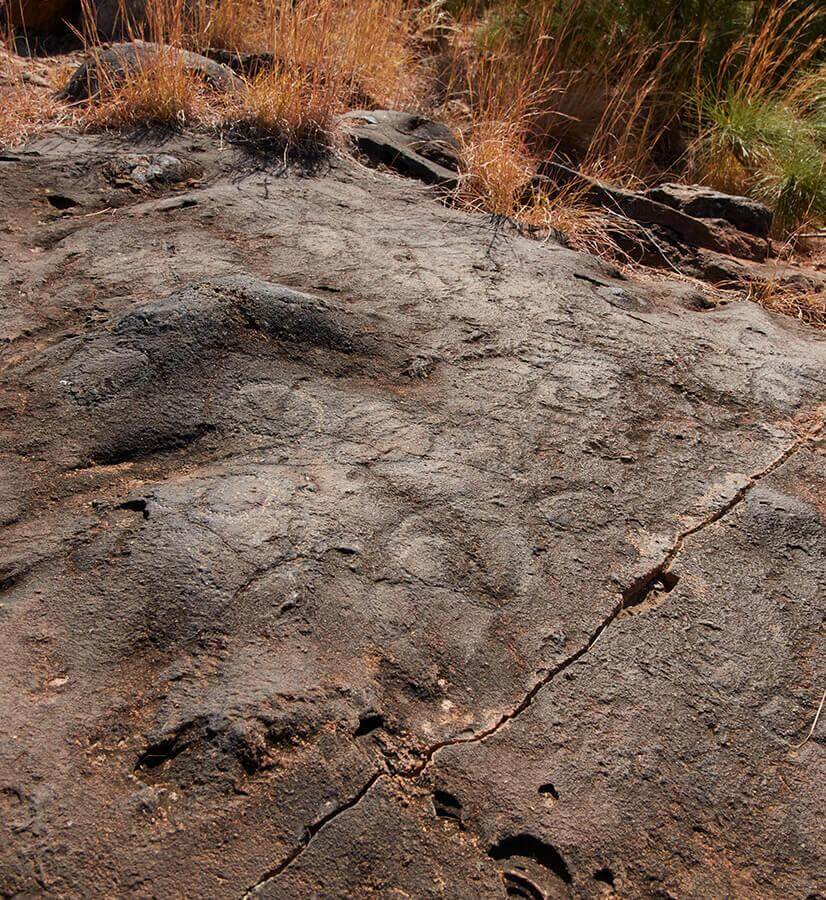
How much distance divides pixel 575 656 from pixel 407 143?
9.51ft

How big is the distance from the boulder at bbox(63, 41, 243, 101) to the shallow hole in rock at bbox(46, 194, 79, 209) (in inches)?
32.7

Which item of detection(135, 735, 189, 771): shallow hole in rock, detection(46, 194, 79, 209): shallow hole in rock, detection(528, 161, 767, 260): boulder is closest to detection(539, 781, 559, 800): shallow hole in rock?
detection(135, 735, 189, 771): shallow hole in rock

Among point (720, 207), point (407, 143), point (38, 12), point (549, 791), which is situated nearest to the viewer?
point (549, 791)

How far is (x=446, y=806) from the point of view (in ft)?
5.40

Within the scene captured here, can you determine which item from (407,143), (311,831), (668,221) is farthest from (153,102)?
(311,831)

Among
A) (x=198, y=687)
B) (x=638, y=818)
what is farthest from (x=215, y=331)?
(x=638, y=818)

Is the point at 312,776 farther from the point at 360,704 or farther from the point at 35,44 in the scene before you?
the point at 35,44

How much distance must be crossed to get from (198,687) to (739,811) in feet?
3.33

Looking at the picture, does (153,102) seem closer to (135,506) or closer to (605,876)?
(135,506)

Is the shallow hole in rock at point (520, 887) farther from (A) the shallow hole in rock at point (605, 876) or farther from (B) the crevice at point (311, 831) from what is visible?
(B) the crevice at point (311, 831)

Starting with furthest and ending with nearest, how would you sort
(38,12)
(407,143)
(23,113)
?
(38,12) → (407,143) → (23,113)

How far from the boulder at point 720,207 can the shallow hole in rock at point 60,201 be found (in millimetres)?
2533

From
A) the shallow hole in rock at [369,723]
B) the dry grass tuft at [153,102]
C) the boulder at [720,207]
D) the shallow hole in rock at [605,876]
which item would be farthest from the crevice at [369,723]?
the boulder at [720,207]

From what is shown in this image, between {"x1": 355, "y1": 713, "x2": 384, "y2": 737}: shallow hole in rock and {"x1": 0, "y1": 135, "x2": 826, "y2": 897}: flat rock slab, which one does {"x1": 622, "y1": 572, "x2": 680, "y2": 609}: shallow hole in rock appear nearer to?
{"x1": 0, "y1": 135, "x2": 826, "y2": 897}: flat rock slab
